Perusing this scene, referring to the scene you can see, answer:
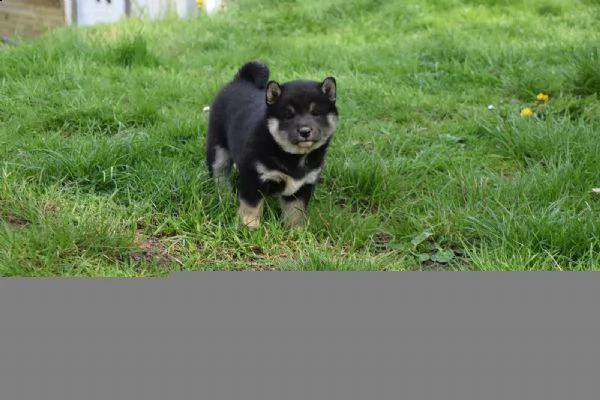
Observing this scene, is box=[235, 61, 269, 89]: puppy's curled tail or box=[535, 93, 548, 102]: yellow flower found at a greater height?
box=[235, 61, 269, 89]: puppy's curled tail

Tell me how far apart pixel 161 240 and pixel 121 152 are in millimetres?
923

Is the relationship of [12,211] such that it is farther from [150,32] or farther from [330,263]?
[150,32]

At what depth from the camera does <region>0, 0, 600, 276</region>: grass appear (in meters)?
3.50

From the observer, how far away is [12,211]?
12.7 ft

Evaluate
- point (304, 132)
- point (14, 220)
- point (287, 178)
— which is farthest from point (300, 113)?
point (14, 220)

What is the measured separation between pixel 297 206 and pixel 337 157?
833 mm

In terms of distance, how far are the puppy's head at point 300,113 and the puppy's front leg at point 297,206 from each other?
0.23 meters

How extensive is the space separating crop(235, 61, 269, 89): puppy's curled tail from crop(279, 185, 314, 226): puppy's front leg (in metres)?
0.85

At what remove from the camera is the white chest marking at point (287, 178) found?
381cm

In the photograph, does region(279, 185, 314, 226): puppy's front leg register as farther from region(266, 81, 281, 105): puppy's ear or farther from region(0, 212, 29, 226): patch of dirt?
region(0, 212, 29, 226): patch of dirt

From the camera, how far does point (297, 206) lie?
3.92 metres

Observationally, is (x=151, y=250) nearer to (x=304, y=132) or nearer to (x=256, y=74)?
(x=304, y=132)

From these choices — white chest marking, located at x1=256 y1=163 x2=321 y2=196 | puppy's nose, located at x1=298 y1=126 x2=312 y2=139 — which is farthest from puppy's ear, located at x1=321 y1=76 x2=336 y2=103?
white chest marking, located at x1=256 y1=163 x2=321 y2=196

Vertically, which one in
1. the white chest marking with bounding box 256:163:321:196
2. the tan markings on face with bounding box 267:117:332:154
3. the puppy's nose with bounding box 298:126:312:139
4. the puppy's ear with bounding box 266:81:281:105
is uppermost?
the puppy's ear with bounding box 266:81:281:105
